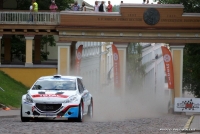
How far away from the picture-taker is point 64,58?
4612 centimetres

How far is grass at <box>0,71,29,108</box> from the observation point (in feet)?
121

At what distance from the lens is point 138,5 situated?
4491cm

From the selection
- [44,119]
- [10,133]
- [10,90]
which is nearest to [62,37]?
[10,90]

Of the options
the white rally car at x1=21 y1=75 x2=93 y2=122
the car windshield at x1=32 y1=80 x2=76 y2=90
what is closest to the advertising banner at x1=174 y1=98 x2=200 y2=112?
the car windshield at x1=32 y1=80 x2=76 y2=90

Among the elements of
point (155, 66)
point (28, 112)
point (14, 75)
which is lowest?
point (155, 66)

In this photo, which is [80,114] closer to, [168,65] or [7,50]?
[168,65]

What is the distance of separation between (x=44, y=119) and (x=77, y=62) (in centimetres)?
2013

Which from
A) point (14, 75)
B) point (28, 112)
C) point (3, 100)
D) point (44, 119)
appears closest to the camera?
point (28, 112)

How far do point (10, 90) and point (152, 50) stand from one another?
94784 millimetres

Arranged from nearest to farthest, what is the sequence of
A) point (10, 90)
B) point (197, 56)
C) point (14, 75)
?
point (10, 90), point (14, 75), point (197, 56)

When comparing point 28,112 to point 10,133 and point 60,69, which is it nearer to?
point 10,133

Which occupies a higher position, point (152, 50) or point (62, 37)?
point (62, 37)

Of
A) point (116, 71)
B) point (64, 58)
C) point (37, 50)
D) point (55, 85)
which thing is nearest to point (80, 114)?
point (55, 85)

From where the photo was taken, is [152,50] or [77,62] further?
[152,50]
